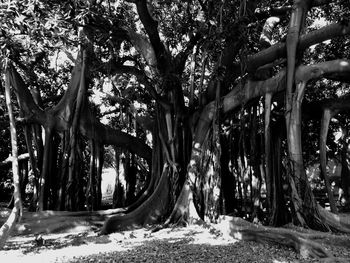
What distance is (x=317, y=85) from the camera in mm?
8328

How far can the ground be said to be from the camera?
11.7 ft

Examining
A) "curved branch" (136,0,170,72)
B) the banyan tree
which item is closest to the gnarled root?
the banyan tree

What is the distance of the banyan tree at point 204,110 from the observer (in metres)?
4.93

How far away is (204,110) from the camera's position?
607cm

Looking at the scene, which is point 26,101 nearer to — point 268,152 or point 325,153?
point 268,152

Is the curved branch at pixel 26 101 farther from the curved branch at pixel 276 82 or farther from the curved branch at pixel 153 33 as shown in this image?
the curved branch at pixel 276 82

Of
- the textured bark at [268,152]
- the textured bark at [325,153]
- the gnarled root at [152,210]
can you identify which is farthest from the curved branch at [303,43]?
the gnarled root at [152,210]

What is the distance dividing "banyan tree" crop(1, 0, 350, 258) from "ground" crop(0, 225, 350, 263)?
0.35 meters

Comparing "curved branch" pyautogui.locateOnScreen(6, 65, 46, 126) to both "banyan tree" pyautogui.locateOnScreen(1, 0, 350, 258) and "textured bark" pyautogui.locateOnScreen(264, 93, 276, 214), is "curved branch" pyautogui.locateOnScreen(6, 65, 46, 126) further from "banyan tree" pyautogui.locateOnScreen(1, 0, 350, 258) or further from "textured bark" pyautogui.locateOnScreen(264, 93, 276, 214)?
"textured bark" pyautogui.locateOnScreen(264, 93, 276, 214)

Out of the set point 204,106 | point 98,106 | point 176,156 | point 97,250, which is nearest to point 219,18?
point 204,106

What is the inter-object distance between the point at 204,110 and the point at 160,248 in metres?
2.62

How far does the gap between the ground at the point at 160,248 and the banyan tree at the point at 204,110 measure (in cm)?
35

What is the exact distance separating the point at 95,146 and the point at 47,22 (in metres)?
3.95

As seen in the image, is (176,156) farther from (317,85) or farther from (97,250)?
(317,85)
